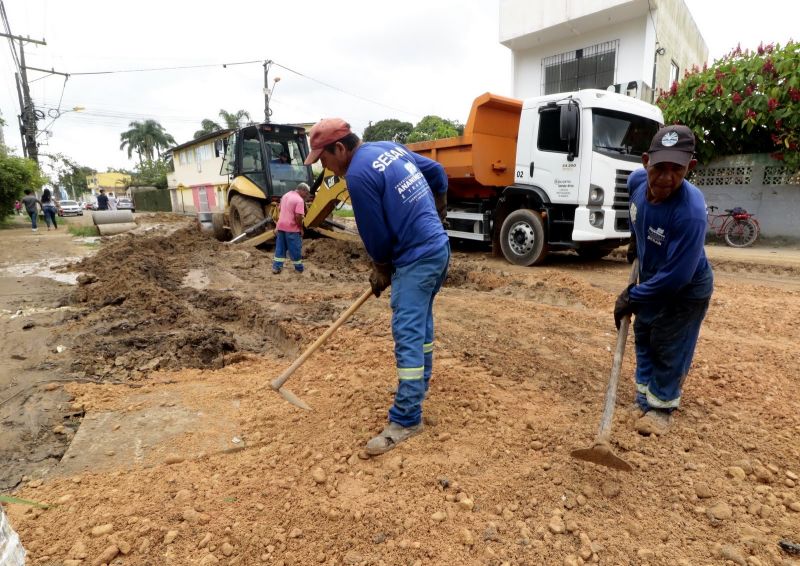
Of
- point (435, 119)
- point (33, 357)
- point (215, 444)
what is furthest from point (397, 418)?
point (435, 119)

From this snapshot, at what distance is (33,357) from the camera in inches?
151

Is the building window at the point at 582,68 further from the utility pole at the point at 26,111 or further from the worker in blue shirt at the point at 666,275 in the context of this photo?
the utility pole at the point at 26,111

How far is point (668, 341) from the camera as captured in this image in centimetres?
250

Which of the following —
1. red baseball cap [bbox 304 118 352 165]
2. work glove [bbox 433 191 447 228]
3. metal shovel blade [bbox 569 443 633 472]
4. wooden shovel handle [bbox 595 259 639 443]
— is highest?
red baseball cap [bbox 304 118 352 165]

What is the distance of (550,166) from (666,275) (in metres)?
5.41

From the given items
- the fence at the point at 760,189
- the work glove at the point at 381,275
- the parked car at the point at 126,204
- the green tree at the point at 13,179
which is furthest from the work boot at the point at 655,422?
the parked car at the point at 126,204

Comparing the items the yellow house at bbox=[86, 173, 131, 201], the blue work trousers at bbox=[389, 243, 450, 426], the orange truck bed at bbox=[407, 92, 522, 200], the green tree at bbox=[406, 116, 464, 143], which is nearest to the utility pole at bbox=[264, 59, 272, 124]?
the green tree at bbox=[406, 116, 464, 143]

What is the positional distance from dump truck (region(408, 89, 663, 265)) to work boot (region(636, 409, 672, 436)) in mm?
4793

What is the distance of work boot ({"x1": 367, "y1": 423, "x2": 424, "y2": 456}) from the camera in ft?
7.78

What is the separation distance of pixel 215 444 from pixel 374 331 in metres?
1.90

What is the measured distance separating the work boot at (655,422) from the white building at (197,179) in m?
A: 24.3

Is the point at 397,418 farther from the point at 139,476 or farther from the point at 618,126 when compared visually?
the point at 618,126

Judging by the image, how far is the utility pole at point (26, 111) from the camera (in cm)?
1977

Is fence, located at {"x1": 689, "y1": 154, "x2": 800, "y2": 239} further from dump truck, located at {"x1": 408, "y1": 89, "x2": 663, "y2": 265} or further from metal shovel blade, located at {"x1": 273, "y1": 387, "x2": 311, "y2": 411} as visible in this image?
metal shovel blade, located at {"x1": 273, "y1": 387, "x2": 311, "y2": 411}
